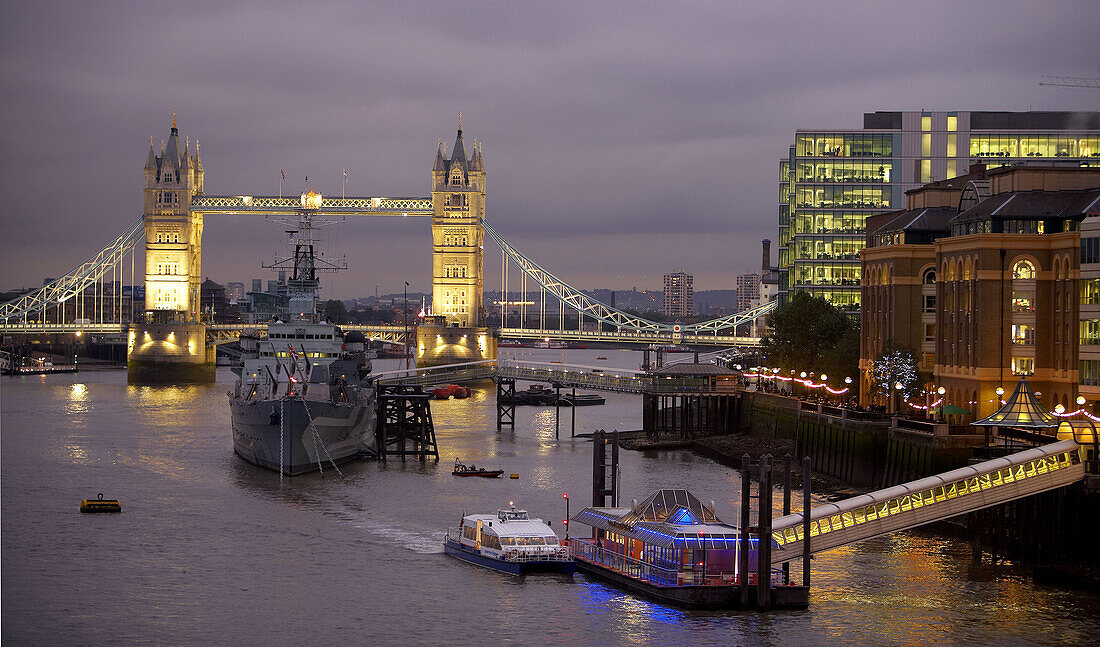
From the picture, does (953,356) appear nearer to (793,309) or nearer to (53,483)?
(793,309)

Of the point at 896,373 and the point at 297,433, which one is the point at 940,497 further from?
the point at 297,433

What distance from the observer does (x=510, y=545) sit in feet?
122

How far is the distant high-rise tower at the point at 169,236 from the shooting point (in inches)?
5497

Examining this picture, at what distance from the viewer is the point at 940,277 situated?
53.9 meters

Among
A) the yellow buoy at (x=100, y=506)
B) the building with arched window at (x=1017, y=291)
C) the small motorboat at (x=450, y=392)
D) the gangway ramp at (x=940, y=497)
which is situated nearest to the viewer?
the gangway ramp at (x=940, y=497)

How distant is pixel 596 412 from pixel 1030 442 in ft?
177

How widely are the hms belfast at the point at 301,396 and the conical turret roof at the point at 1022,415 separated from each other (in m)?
25.2

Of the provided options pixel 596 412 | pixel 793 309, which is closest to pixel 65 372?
pixel 596 412

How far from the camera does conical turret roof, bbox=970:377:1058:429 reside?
40594mm

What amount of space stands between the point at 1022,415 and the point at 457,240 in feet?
322

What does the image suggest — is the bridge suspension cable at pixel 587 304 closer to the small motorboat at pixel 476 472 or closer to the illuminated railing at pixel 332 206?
the illuminated railing at pixel 332 206

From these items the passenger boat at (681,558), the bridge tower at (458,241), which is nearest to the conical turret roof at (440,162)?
the bridge tower at (458,241)

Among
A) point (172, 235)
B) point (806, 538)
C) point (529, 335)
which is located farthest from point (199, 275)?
point (806, 538)

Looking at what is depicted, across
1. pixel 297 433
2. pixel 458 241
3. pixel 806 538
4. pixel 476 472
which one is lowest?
pixel 476 472
